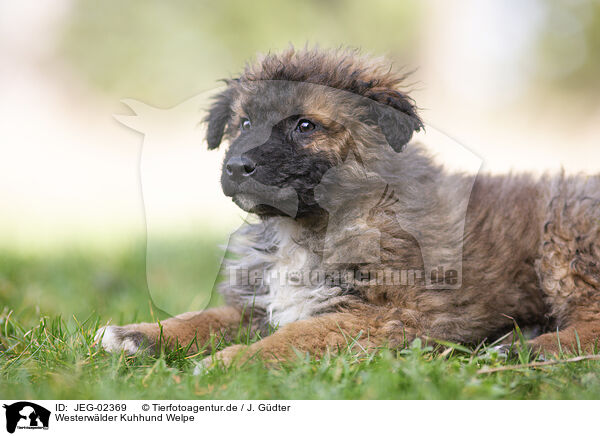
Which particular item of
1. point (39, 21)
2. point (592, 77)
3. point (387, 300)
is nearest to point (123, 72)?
point (39, 21)

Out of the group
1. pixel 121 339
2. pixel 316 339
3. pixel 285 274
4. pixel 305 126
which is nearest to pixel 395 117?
pixel 305 126

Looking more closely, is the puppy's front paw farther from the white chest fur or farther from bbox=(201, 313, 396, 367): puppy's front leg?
the white chest fur

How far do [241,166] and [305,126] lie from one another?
44 centimetres

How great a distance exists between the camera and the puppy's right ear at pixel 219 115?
3545 mm

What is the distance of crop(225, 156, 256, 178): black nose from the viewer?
2.82 metres

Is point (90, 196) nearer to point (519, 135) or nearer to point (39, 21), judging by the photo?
point (39, 21)

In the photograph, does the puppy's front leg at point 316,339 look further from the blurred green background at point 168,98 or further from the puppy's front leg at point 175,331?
the blurred green background at point 168,98

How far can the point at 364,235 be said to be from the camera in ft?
10.3
